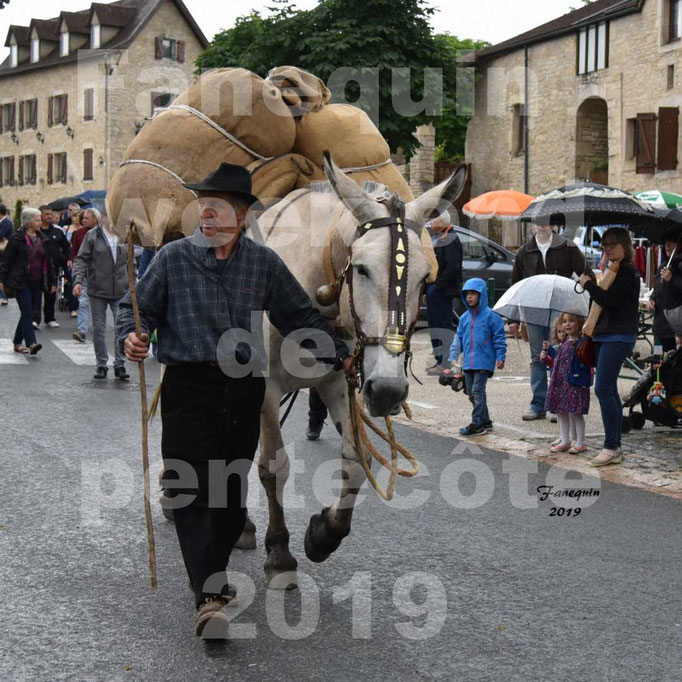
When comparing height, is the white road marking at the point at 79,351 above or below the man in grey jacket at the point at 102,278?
below

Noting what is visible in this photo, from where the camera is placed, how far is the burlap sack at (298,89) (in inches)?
278

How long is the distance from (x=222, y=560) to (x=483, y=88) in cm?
4188

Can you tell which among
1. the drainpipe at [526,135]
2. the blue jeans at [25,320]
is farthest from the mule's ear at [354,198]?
the drainpipe at [526,135]

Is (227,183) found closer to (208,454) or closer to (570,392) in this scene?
(208,454)

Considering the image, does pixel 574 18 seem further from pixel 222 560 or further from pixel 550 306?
pixel 222 560

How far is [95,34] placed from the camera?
67.8 m

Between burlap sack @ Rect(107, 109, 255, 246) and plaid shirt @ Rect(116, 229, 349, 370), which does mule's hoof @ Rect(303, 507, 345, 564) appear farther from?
burlap sack @ Rect(107, 109, 255, 246)

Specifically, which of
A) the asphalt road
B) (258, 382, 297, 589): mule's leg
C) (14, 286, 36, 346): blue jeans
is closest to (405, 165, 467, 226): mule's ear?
(258, 382, 297, 589): mule's leg

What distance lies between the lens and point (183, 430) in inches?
199

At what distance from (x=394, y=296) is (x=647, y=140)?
31.7 metres

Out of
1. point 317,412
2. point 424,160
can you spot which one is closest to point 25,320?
point 317,412

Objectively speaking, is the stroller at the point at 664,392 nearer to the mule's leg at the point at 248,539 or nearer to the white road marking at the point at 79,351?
the mule's leg at the point at 248,539

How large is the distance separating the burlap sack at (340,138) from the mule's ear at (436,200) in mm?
1668

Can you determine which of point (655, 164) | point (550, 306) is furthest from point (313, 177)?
point (655, 164)
